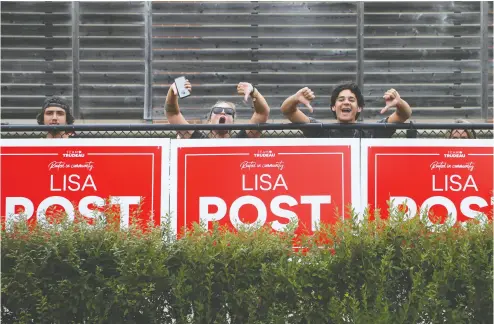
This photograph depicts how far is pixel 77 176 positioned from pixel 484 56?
6610mm

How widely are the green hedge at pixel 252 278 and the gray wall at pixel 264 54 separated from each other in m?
6.07

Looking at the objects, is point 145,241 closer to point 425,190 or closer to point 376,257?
point 376,257

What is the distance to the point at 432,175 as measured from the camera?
18.2 ft

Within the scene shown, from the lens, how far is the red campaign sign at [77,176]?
5.57 meters

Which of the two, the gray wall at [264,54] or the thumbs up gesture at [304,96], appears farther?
the gray wall at [264,54]

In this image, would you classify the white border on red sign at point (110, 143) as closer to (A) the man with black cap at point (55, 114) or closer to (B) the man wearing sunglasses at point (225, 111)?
(B) the man wearing sunglasses at point (225, 111)

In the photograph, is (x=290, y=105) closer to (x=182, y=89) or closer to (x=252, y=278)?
(x=182, y=89)

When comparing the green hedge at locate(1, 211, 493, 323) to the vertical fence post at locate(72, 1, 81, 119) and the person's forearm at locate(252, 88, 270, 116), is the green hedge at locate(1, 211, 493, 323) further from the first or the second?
the vertical fence post at locate(72, 1, 81, 119)

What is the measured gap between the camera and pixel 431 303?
3.99m

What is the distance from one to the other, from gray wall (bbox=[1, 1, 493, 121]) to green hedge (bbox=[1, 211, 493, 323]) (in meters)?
6.07

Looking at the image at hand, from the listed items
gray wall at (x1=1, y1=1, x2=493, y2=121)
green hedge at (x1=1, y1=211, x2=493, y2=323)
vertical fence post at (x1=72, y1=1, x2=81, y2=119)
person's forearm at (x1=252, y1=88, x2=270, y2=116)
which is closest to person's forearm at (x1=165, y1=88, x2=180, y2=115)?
person's forearm at (x1=252, y1=88, x2=270, y2=116)

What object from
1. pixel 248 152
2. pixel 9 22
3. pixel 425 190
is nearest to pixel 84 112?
pixel 9 22

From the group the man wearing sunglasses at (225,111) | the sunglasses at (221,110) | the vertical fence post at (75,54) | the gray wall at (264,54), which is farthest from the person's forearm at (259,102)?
the vertical fence post at (75,54)

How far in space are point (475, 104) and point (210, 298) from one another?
7.15 meters
